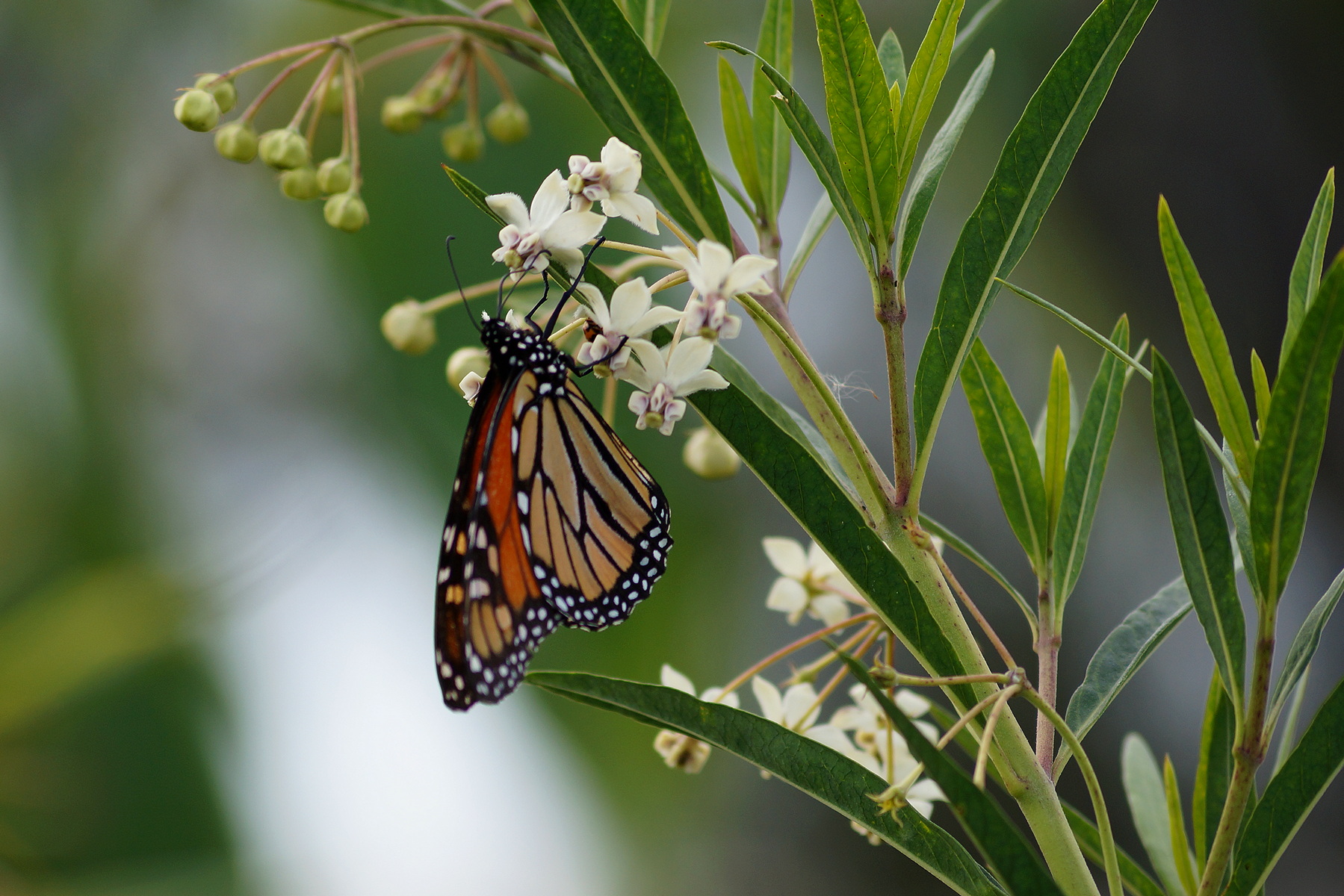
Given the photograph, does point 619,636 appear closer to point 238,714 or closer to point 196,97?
point 238,714

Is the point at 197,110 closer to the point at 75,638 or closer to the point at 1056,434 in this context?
the point at 1056,434

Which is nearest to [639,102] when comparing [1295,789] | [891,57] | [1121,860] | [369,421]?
[891,57]

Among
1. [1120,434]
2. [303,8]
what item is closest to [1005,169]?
[1120,434]

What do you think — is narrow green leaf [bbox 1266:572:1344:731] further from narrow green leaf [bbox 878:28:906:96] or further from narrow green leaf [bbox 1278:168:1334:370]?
narrow green leaf [bbox 878:28:906:96]

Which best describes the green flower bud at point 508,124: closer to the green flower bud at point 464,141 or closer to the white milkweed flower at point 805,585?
the green flower bud at point 464,141

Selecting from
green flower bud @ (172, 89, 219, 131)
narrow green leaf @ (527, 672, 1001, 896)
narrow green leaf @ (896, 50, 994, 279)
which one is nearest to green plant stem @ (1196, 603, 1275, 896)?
narrow green leaf @ (527, 672, 1001, 896)

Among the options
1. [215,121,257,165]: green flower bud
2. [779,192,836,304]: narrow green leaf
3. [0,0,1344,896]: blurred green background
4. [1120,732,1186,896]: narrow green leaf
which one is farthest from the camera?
[0,0,1344,896]: blurred green background

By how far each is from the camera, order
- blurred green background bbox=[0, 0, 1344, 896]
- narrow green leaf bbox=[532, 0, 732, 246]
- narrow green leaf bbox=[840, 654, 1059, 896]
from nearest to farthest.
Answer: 1. narrow green leaf bbox=[840, 654, 1059, 896]
2. narrow green leaf bbox=[532, 0, 732, 246]
3. blurred green background bbox=[0, 0, 1344, 896]
